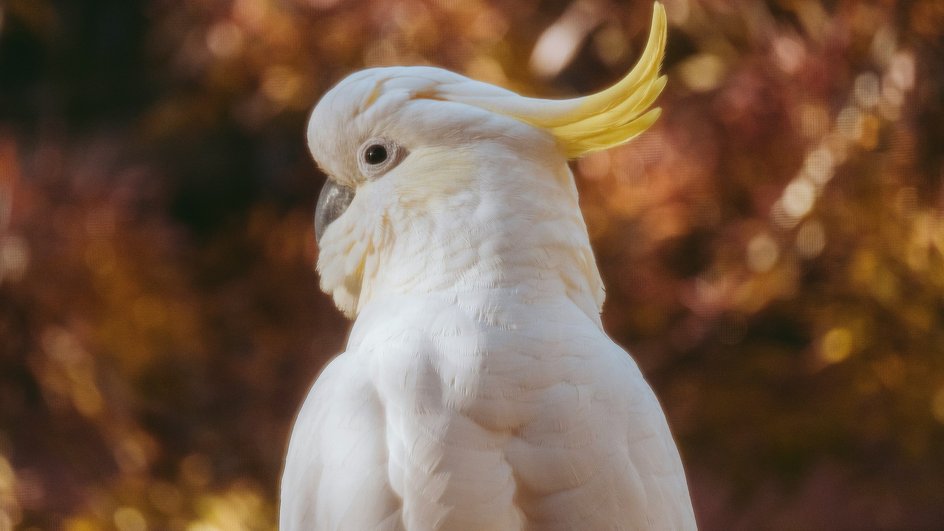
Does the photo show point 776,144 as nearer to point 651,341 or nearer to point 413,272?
point 651,341

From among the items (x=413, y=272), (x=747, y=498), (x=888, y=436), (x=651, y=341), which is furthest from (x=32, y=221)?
(x=888, y=436)

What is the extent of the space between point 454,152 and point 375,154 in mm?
118

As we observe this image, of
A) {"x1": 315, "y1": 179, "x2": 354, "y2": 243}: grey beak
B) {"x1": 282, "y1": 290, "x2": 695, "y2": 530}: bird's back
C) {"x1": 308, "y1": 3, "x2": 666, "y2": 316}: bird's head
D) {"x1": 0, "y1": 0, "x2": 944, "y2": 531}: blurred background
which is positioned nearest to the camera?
{"x1": 282, "y1": 290, "x2": 695, "y2": 530}: bird's back

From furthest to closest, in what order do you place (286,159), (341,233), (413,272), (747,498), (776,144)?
1. (286,159)
2. (747,498)
3. (776,144)
4. (341,233)
5. (413,272)

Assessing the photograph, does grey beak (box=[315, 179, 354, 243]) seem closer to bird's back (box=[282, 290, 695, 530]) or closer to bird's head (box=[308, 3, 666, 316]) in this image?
bird's head (box=[308, 3, 666, 316])

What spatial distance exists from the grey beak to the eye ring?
0.23ft

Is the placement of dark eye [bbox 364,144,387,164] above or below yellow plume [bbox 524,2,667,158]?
above

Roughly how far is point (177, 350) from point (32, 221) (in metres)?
0.52

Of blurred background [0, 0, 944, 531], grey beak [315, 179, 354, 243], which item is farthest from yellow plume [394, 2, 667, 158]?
blurred background [0, 0, 944, 531]

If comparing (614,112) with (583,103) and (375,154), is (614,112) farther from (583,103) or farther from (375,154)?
(375,154)

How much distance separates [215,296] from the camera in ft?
9.43

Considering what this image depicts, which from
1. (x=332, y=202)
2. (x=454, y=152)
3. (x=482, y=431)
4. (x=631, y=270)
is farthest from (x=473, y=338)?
(x=631, y=270)

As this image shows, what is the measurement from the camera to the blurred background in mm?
2322

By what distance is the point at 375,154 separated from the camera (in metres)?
1.23
